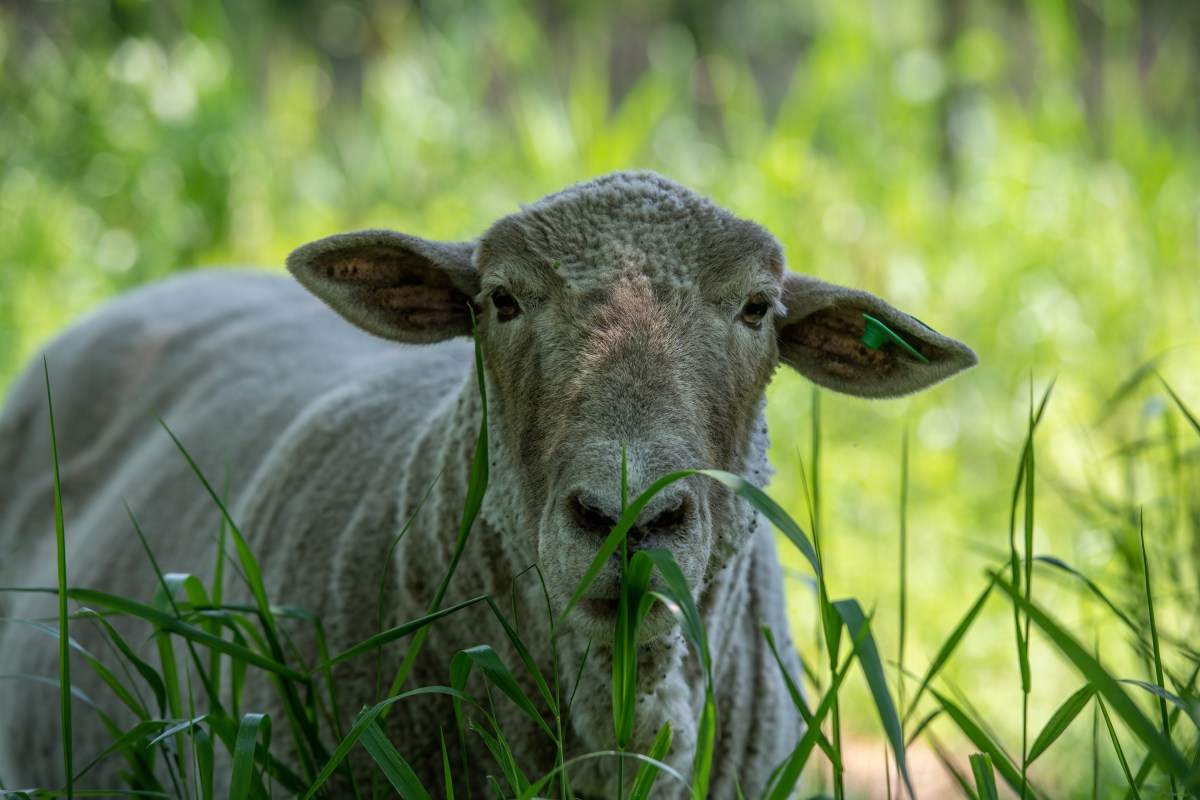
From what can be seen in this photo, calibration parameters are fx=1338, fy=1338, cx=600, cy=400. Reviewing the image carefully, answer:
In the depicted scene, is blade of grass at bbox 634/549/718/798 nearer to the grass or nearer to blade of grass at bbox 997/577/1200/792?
the grass

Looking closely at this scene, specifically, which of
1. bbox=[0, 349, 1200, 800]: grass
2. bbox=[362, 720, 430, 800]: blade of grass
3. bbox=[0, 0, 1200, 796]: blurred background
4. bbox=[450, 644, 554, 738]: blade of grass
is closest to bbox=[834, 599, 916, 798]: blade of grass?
bbox=[0, 349, 1200, 800]: grass

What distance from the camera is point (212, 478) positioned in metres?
3.49

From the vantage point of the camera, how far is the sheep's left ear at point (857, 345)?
8.45 feet

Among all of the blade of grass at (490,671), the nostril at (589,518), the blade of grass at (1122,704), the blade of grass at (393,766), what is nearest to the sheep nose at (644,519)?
the nostril at (589,518)

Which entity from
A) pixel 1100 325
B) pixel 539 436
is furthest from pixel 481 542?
pixel 1100 325

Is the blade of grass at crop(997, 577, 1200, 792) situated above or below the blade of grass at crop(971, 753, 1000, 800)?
Result: above

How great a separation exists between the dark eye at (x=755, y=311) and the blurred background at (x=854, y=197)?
2180 mm

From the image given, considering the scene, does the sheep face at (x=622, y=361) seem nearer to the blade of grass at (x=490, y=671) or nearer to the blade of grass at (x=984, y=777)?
the blade of grass at (x=490, y=671)

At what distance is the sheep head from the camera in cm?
214

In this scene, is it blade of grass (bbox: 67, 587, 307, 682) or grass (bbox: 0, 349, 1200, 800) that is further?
blade of grass (bbox: 67, 587, 307, 682)

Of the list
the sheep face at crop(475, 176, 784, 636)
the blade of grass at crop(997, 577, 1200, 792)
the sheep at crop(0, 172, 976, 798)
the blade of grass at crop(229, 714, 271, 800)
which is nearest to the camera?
the blade of grass at crop(997, 577, 1200, 792)

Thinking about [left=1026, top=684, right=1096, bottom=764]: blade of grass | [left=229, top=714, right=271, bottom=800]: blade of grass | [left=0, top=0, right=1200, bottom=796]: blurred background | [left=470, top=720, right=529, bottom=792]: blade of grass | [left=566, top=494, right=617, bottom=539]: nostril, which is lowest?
[left=229, top=714, right=271, bottom=800]: blade of grass

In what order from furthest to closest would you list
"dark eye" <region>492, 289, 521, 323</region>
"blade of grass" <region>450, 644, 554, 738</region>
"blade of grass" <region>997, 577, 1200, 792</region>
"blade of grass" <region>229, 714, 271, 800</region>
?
1. "dark eye" <region>492, 289, 521, 323</region>
2. "blade of grass" <region>450, 644, 554, 738</region>
3. "blade of grass" <region>229, 714, 271, 800</region>
4. "blade of grass" <region>997, 577, 1200, 792</region>

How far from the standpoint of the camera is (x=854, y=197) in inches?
272
